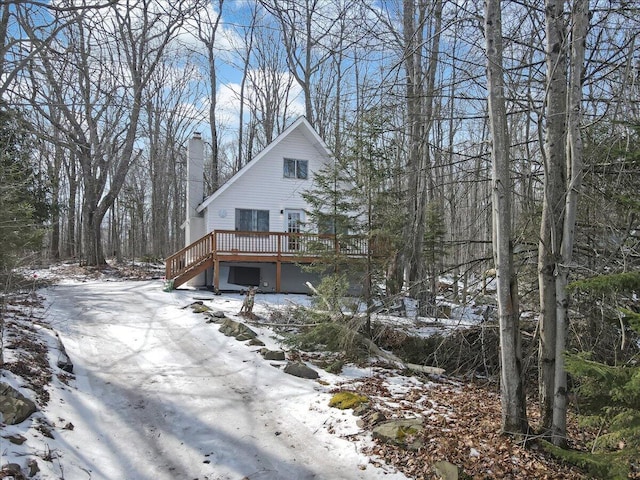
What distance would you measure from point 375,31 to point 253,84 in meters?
25.6

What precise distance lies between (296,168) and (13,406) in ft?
47.7

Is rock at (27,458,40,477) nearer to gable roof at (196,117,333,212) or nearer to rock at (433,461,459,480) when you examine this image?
rock at (433,461,459,480)

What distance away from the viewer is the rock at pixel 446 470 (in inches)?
155

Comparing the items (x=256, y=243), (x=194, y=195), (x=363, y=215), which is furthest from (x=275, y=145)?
(x=363, y=215)

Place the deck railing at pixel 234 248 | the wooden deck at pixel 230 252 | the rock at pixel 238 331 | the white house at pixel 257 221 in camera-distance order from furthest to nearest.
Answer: the white house at pixel 257 221 < the deck railing at pixel 234 248 < the wooden deck at pixel 230 252 < the rock at pixel 238 331

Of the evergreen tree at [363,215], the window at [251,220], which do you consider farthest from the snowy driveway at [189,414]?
the window at [251,220]

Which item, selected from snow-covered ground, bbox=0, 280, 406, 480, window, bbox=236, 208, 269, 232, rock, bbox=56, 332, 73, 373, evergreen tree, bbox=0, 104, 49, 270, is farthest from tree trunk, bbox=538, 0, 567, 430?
window, bbox=236, 208, 269, 232

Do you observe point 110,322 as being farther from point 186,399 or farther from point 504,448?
point 504,448

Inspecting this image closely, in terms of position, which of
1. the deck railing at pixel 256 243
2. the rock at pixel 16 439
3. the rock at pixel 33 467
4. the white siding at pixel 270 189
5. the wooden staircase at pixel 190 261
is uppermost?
the white siding at pixel 270 189

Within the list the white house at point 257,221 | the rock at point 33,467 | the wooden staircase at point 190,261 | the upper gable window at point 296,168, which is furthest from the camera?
the upper gable window at point 296,168

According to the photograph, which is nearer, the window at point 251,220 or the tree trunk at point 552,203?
the tree trunk at point 552,203

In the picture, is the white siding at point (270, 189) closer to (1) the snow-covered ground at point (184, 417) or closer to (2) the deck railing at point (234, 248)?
(2) the deck railing at point (234, 248)

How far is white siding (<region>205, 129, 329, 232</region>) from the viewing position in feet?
55.3

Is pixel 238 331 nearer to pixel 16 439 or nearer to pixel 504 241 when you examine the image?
pixel 16 439
